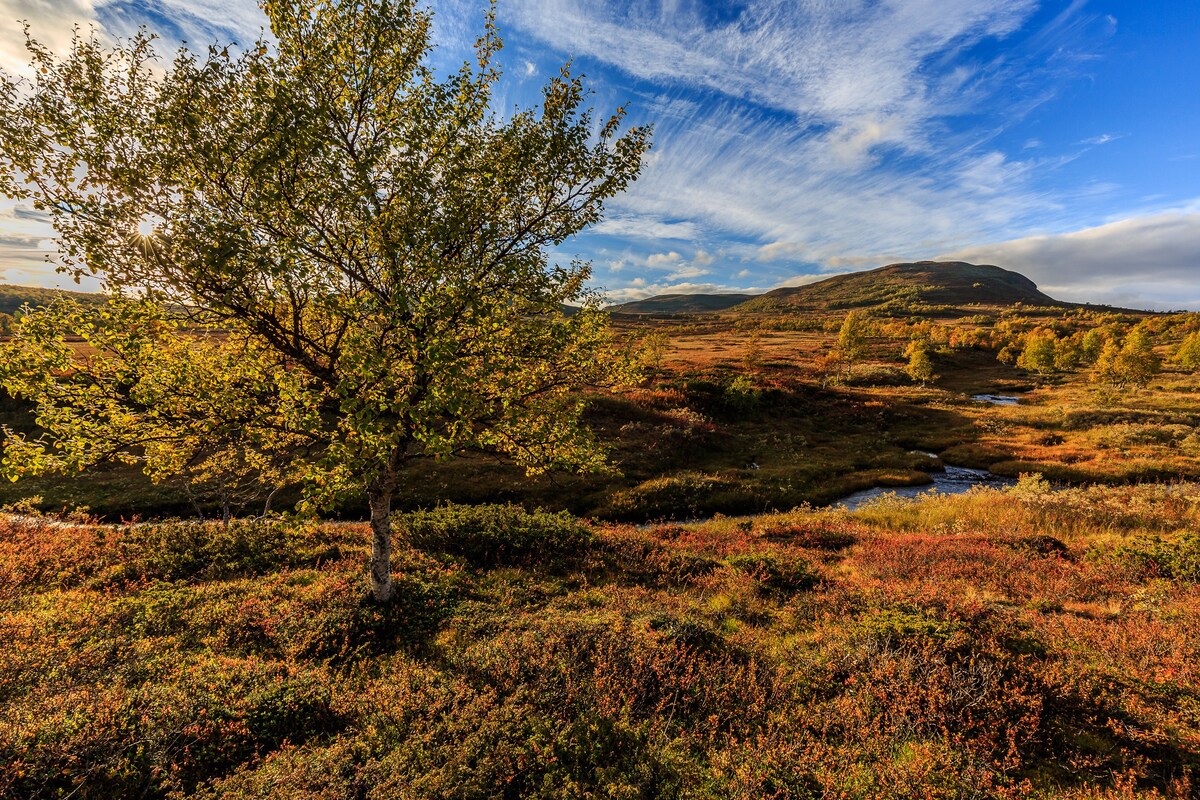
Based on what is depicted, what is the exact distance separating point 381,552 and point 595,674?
6901 mm

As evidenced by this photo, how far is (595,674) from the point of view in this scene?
8.75 m

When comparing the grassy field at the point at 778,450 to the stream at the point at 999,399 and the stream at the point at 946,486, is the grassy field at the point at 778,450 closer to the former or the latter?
the stream at the point at 946,486

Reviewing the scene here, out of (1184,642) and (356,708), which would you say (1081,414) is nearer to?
(1184,642)

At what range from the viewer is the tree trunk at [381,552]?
11898 millimetres

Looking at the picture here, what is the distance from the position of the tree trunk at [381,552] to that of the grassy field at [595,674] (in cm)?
52

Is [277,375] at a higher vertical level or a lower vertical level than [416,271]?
lower

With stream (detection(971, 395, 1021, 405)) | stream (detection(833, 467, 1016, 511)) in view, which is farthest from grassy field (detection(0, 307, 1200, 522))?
stream (detection(971, 395, 1021, 405))

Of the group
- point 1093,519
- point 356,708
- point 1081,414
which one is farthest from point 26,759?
point 1081,414

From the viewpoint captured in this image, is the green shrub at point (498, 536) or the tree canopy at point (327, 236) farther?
the green shrub at point (498, 536)

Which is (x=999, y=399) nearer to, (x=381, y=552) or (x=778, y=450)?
(x=778, y=450)

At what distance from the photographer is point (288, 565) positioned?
1567 cm

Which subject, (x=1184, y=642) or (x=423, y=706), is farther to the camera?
(x=1184, y=642)

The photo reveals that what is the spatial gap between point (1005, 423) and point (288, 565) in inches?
2643

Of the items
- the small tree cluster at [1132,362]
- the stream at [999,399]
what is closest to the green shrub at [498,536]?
the stream at [999,399]
